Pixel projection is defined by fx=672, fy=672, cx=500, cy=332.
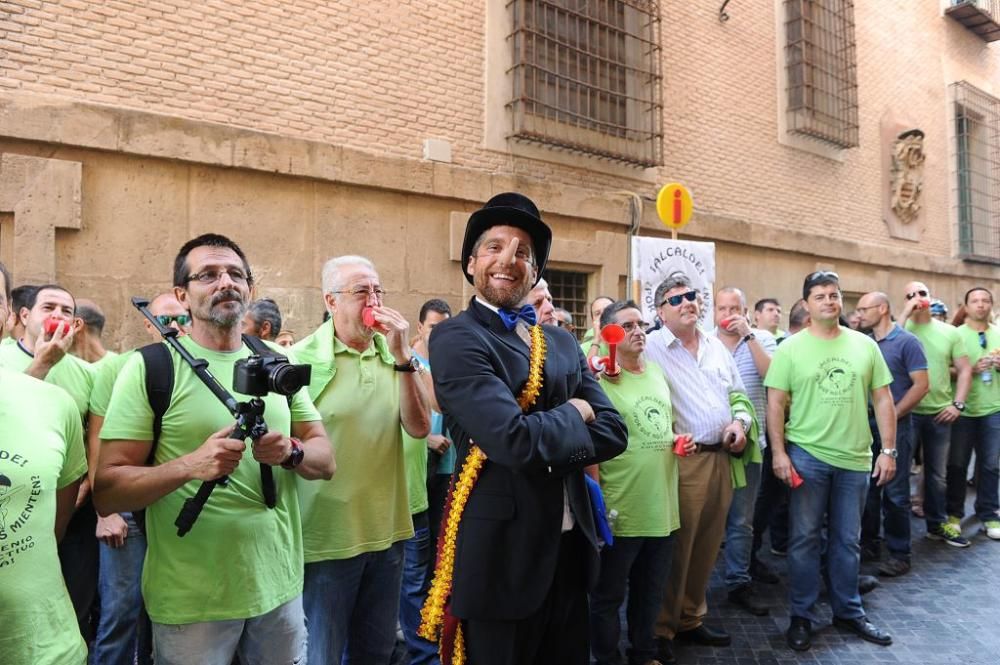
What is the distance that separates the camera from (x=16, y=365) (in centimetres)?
329

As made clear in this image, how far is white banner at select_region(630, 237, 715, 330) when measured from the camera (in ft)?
21.6

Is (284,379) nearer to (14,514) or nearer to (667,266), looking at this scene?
(14,514)

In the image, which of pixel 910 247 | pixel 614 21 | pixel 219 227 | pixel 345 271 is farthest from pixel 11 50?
pixel 910 247

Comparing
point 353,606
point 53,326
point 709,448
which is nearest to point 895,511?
point 709,448

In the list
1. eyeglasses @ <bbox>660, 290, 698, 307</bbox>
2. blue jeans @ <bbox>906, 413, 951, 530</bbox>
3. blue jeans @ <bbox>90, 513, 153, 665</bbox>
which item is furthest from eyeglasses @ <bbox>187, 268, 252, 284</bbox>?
blue jeans @ <bbox>906, 413, 951, 530</bbox>

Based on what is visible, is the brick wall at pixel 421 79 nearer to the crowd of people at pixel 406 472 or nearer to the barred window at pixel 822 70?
the barred window at pixel 822 70

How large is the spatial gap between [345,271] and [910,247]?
15013mm

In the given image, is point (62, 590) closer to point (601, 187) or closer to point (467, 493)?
point (467, 493)

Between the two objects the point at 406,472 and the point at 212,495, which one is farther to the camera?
the point at 406,472

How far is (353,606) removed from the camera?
9.62 ft

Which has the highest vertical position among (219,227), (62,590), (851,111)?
(851,111)

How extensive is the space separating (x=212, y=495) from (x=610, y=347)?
1933 millimetres

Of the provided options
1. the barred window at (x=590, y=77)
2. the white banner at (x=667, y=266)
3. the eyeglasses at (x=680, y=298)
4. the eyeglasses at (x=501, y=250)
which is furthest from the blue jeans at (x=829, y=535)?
the barred window at (x=590, y=77)

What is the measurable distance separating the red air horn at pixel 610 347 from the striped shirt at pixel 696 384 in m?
0.46
